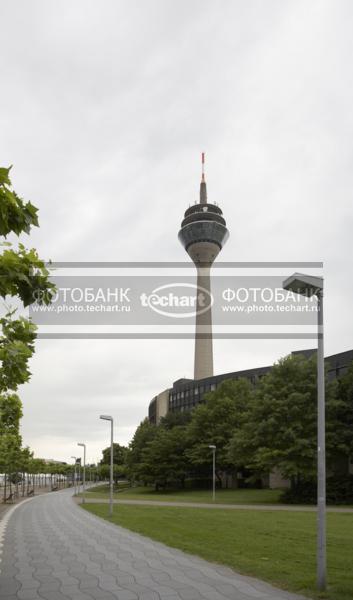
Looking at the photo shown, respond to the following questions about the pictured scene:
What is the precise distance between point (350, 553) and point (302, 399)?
2972 cm

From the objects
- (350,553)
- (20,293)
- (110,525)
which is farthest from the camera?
(110,525)

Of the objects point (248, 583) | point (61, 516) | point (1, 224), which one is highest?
point (1, 224)

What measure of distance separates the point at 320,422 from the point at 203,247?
114810mm

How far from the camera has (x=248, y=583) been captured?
11.7m

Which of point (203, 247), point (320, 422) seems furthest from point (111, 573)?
point (203, 247)

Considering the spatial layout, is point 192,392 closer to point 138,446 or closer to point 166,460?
point 138,446

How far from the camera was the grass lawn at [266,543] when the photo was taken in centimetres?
1222

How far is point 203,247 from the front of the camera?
4938 inches

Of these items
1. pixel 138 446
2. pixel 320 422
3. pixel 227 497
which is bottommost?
pixel 227 497

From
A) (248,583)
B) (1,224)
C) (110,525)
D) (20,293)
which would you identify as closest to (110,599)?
(248,583)

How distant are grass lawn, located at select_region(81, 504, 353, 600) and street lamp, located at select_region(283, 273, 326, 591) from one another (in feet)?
2.07

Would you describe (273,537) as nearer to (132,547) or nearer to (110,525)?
(132,547)

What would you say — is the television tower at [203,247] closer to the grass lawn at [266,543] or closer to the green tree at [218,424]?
the green tree at [218,424]

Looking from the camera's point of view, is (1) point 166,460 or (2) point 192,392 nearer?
(1) point 166,460
